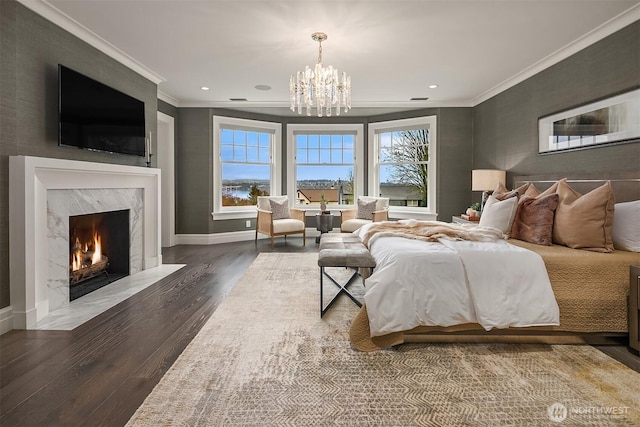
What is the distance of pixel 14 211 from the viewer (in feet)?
8.59

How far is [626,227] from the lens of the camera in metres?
2.63

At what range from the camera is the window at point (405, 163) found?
6.64 m

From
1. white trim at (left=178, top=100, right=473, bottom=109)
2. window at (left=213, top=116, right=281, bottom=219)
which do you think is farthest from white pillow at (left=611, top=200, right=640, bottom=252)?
window at (left=213, top=116, right=281, bottom=219)

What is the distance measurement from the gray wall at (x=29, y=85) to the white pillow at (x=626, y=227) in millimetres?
4615

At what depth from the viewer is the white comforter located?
2.22m

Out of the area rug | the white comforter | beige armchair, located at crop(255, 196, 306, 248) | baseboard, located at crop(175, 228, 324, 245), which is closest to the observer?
the area rug

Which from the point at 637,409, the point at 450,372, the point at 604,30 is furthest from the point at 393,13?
the point at 637,409

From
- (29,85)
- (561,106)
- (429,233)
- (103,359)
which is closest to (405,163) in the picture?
(561,106)

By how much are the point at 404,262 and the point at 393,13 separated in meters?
2.22

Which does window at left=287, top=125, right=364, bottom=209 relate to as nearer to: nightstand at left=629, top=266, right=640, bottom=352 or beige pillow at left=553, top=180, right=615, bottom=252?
beige pillow at left=553, top=180, right=615, bottom=252

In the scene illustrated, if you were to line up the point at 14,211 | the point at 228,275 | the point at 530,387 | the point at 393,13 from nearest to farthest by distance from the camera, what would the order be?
the point at 530,387 < the point at 14,211 < the point at 393,13 < the point at 228,275

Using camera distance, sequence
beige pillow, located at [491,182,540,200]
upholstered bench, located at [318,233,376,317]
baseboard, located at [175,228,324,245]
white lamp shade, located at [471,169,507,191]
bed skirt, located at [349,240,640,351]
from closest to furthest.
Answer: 1. bed skirt, located at [349,240,640,351]
2. upholstered bench, located at [318,233,376,317]
3. beige pillow, located at [491,182,540,200]
4. white lamp shade, located at [471,169,507,191]
5. baseboard, located at [175,228,324,245]

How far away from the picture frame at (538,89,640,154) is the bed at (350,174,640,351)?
1326 millimetres

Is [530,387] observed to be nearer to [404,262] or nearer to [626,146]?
[404,262]
